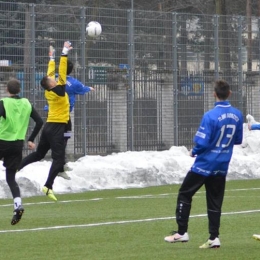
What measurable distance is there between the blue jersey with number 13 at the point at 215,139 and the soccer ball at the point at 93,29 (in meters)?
12.0

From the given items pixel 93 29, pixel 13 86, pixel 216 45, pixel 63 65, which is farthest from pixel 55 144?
pixel 216 45

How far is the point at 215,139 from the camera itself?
11719 mm

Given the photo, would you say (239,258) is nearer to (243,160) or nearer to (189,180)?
(189,180)

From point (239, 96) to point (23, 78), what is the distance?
7.50 m

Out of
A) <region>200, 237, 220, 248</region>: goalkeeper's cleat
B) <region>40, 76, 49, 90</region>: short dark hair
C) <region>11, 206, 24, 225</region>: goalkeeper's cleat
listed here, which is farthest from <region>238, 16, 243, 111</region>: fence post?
<region>200, 237, 220, 248</region>: goalkeeper's cleat

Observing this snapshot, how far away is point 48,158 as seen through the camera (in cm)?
2439

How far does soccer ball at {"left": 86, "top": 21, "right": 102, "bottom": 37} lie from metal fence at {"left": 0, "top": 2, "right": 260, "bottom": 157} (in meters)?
0.73

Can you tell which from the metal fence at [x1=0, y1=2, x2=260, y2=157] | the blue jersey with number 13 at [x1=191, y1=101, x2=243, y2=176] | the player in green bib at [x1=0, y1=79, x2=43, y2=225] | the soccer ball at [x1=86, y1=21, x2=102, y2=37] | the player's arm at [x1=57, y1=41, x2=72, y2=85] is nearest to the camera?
the blue jersey with number 13 at [x1=191, y1=101, x2=243, y2=176]

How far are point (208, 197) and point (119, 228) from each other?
230 cm

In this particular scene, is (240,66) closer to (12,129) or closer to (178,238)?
(12,129)

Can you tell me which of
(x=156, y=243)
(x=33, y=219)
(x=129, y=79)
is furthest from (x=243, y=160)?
(x=156, y=243)

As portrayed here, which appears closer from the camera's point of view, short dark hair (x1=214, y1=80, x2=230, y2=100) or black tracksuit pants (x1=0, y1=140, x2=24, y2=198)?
short dark hair (x1=214, y1=80, x2=230, y2=100)

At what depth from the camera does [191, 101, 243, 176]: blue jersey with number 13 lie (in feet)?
38.2

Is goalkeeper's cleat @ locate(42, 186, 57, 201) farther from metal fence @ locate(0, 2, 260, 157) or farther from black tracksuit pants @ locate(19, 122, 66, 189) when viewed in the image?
metal fence @ locate(0, 2, 260, 157)
